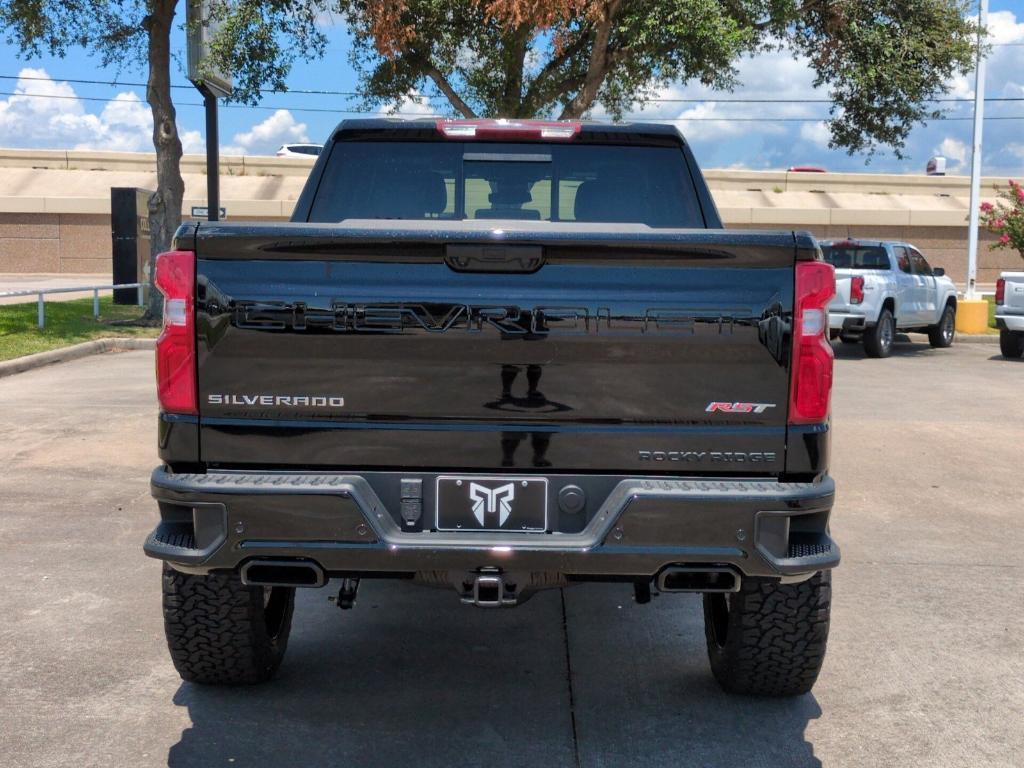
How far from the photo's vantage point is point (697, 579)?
363 centimetres

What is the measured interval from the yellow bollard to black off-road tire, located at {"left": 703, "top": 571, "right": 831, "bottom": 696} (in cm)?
1936

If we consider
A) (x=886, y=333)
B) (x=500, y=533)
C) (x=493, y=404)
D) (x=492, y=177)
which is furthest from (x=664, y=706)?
(x=886, y=333)

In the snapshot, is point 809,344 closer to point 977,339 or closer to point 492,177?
point 492,177

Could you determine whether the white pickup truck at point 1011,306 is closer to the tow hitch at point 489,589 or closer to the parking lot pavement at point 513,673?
the parking lot pavement at point 513,673

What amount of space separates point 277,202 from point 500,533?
37.0 m

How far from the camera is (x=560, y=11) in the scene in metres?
18.2

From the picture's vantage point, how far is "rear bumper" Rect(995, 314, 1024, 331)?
1702cm

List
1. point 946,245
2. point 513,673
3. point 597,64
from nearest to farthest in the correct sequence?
point 513,673, point 597,64, point 946,245

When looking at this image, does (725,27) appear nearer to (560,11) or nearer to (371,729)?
(560,11)

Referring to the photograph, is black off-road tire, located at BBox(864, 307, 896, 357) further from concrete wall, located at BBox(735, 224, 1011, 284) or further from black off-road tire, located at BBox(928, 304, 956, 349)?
concrete wall, located at BBox(735, 224, 1011, 284)

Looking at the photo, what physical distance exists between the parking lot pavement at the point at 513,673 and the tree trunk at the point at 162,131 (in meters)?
12.9

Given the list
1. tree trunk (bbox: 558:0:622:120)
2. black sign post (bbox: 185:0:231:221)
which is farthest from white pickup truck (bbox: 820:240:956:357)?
black sign post (bbox: 185:0:231:221)

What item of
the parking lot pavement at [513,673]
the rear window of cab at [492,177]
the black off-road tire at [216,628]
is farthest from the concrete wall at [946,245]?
the black off-road tire at [216,628]

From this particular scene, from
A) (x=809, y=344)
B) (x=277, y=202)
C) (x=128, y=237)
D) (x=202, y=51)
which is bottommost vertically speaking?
(x=809, y=344)
